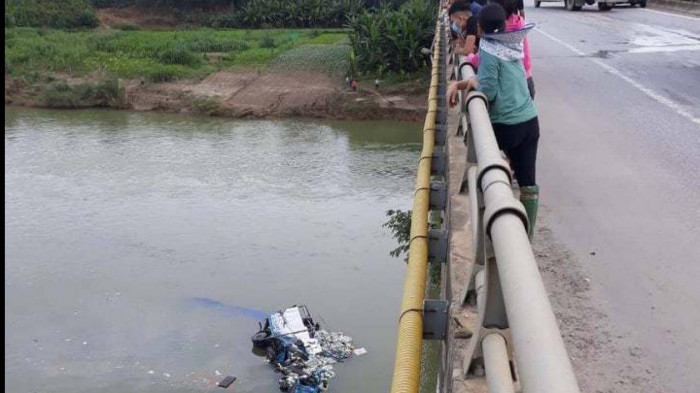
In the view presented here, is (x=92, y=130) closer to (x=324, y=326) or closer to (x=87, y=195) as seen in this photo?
(x=87, y=195)

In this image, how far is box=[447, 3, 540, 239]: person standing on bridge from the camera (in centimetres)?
407

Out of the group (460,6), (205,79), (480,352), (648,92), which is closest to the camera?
(480,352)

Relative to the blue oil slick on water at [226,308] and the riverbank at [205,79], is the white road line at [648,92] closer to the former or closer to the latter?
the blue oil slick on water at [226,308]

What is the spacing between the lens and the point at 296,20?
3706 centimetres

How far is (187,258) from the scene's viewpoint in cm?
A: 1145

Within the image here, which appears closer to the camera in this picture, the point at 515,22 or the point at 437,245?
the point at 437,245

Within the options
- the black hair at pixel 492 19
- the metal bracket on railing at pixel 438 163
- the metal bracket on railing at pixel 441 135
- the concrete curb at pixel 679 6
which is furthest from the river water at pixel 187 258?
the concrete curb at pixel 679 6

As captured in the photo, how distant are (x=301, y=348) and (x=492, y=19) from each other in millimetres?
5415

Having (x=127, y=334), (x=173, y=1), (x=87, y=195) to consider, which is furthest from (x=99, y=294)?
(x=173, y=1)

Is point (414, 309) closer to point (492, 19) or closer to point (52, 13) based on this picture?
point (492, 19)

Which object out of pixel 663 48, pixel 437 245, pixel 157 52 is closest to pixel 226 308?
pixel 437 245

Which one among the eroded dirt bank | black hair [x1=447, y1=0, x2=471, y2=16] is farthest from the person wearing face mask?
the eroded dirt bank

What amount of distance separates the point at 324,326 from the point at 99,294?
3.22 metres

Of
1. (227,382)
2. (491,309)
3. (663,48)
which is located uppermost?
(491,309)
